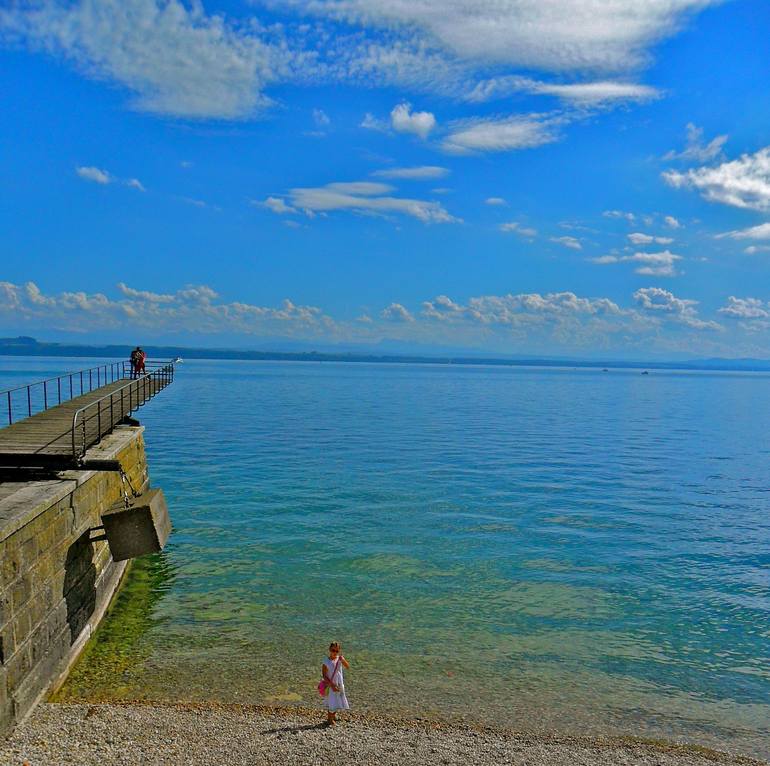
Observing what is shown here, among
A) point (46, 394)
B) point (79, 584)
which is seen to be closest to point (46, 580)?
point (79, 584)

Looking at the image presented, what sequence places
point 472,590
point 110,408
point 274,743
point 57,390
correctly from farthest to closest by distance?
point 57,390 → point 110,408 → point 472,590 → point 274,743

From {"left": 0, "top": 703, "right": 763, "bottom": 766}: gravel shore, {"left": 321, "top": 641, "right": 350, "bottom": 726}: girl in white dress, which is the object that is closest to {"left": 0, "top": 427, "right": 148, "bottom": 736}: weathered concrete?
{"left": 0, "top": 703, "right": 763, "bottom": 766}: gravel shore

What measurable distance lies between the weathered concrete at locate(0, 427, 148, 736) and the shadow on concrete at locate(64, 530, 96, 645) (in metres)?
0.02

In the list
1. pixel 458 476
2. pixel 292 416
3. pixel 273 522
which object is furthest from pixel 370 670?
pixel 292 416

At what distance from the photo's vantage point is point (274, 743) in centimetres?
1186

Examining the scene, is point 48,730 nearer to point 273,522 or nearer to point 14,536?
point 14,536

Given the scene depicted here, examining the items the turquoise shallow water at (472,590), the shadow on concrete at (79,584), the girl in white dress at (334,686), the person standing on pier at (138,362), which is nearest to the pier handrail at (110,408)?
the person standing on pier at (138,362)

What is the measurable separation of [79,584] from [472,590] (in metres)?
10.9

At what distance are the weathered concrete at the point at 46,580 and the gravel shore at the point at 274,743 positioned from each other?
822mm

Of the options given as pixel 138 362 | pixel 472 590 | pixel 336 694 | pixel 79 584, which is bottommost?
pixel 472 590

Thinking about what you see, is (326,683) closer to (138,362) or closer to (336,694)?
(336,694)

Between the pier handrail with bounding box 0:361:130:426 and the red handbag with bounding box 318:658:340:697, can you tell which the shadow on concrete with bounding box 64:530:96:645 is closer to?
the pier handrail with bounding box 0:361:130:426

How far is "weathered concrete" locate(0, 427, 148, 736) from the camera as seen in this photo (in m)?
11.7

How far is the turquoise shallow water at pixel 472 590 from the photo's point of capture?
1470 centimetres
